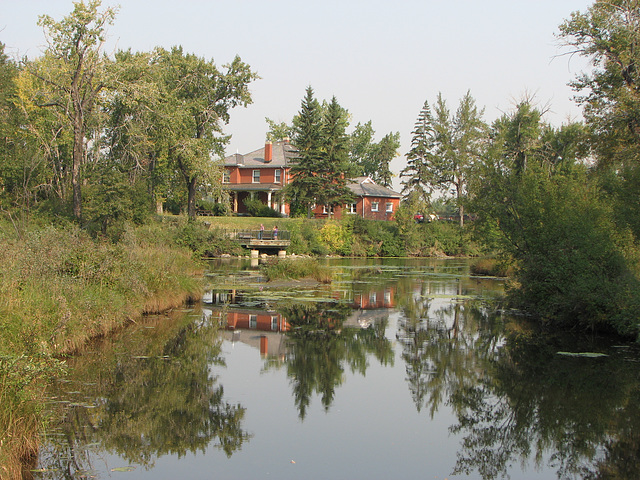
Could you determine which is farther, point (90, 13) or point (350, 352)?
point (90, 13)

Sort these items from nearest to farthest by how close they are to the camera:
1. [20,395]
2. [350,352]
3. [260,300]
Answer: [20,395] → [350,352] → [260,300]

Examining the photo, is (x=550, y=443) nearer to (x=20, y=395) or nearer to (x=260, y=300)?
(x=20, y=395)

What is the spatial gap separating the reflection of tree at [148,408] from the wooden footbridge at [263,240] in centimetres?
3548

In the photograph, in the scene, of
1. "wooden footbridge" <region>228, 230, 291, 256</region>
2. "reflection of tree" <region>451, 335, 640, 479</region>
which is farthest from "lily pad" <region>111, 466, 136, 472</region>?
"wooden footbridge" <region>228, 230, 291, 256</region>

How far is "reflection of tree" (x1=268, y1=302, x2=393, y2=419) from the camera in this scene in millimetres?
11859

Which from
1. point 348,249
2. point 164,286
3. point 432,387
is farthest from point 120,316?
point 348,249

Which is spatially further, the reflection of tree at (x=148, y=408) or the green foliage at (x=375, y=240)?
the green foliage at (x=375, y=240)

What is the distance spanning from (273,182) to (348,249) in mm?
14605

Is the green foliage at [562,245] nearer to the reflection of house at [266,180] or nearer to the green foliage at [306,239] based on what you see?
the green foliage at [306,239]

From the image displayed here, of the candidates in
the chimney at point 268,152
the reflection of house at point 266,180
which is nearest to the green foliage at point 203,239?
the reflection of house at point 266,180

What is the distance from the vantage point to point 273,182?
2699 inches

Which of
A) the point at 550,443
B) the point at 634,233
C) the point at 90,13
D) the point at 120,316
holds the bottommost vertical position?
the point at 550,443

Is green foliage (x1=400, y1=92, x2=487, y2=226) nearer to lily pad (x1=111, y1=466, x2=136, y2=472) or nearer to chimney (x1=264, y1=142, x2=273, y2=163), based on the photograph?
chimney (x1=264, y1=142, x2=273, y2=163)

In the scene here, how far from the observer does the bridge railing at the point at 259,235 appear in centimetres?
4997
